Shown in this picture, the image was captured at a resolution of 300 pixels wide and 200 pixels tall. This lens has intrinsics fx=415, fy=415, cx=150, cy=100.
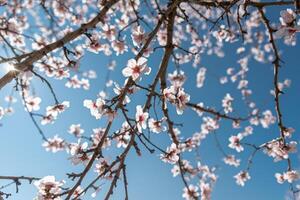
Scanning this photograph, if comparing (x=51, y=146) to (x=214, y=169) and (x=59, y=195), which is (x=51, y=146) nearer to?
(x=214, y=169)

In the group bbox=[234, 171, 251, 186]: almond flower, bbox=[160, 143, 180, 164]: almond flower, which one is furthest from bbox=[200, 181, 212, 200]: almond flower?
bbox=[160, 143, 180, 164]: almond flower

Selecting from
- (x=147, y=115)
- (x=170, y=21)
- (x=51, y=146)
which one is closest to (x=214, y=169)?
(x=51, y=146)

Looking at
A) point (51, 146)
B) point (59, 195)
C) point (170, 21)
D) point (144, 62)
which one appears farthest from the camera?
point (51, 146)

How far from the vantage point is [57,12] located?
800 cm

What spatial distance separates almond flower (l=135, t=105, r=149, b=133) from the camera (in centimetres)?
303

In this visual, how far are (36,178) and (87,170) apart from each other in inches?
15.8

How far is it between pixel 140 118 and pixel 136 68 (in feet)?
1.25

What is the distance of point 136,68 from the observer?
3.07 metres

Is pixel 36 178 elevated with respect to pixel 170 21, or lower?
lower

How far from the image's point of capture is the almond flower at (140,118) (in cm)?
303

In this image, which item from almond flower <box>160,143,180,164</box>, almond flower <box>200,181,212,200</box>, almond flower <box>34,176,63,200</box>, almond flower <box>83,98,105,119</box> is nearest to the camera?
almond flower <box>34,176,63,200</box>

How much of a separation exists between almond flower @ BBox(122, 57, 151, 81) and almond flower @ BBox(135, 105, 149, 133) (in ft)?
0.98

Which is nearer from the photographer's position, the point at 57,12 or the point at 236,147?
the point at 236,147

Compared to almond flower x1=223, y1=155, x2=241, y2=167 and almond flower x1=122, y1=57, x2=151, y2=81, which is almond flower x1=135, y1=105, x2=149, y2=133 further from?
almond flower x1=223, y1=155, x2=241, y2=167
